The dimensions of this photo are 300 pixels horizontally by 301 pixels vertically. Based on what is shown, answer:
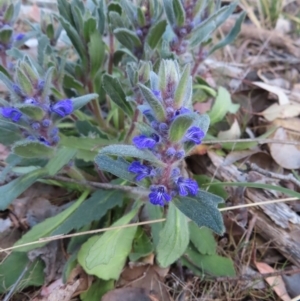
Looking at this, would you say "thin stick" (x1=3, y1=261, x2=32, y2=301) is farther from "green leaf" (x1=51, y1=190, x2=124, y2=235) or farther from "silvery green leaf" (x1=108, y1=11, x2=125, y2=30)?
"silvery green leaf" (x1=108, y1=11, x2=125, y2=30)

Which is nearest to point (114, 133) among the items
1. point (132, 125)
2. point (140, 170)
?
point (132, 125)

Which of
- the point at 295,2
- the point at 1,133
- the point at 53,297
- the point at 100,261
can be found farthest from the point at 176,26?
the point at 295,2

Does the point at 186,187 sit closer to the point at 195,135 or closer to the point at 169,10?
the point at 195,135

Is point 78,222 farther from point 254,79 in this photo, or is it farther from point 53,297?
point 254,79

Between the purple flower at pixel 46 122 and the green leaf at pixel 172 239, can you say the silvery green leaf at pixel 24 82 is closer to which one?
the purple flower at pixel 46 122

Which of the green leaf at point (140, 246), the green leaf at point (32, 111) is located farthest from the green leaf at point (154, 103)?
the green leaf at point (140, 246)

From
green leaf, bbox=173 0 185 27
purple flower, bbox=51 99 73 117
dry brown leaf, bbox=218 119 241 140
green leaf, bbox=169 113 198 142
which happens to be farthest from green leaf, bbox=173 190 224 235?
dry brown leaf, bbox=218 119 241 140
